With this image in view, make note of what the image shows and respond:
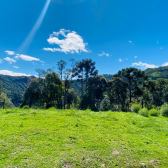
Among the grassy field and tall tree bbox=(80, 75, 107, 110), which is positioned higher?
tall tree bbox=(80, 75, 107, 110)

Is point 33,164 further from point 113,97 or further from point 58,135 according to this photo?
point 113,97

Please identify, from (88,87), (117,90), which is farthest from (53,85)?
(117,90)

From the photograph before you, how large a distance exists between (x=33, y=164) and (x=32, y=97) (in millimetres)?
24815

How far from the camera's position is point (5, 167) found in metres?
2.94

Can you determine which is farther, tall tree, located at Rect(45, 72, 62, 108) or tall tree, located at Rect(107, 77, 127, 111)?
tall tree, located at Rect(107, 77, 127, 111)

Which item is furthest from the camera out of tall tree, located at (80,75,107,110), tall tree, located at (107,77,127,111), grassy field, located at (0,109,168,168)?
tall tree, located at (107,77,127,111)

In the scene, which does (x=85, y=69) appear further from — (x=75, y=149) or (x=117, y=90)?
(x=75, y=149)

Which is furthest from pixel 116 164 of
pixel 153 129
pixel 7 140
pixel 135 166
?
pixel 153 129

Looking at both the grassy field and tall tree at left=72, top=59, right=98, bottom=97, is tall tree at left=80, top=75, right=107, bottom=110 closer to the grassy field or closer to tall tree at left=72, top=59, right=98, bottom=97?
tall tree at left=72, top=59, right=98, bottom=97

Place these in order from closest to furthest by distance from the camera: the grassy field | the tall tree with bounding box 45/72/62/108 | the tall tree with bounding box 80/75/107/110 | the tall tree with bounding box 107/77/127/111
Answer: the grassy field → the tall tree with bounding box 45/72/62/108 → the tall tree with bounding box 80/75/107/110 → the tall tree with bounding box 107/77/127/111

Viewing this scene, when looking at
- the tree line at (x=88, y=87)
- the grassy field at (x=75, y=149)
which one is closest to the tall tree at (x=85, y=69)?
the tree line at (x=88, y=87)

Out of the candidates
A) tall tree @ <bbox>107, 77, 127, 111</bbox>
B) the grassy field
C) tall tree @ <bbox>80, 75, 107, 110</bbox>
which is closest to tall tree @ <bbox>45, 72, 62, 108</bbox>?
tall tree @ <bbox>80, 75, 107, 110</bbox>

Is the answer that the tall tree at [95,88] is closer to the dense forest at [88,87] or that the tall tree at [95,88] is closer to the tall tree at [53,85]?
the dense forest at [88,87]

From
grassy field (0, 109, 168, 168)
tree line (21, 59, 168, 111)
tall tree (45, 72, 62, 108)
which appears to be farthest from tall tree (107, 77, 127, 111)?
grassy field (0, 109, 168, 168)
